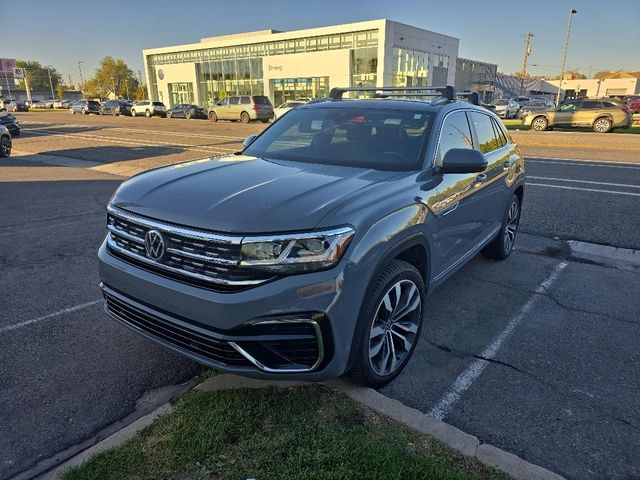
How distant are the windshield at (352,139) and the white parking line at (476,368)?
1498mm

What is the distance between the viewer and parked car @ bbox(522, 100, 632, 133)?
23734 millimetres

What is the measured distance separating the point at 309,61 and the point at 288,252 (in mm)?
45762

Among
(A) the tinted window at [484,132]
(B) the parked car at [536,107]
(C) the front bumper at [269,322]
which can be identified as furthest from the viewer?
(B) the parked car at [536,107]

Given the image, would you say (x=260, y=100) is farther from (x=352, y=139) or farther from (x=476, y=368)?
(x=476, y=368)

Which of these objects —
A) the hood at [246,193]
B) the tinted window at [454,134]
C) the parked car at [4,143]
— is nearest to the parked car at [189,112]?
the parked car at [4,143]

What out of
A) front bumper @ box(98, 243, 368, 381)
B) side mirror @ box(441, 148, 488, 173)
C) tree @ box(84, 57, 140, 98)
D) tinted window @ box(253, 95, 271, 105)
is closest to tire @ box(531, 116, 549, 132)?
tinted window @ box(253, 95, 271, 105)

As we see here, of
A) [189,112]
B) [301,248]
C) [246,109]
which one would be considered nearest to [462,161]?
[301,248]

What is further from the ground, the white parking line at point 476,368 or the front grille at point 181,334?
the front grille at point 181,334

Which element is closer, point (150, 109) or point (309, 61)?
point (150, 109)

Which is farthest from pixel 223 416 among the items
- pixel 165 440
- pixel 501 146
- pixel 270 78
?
pixel 270 78

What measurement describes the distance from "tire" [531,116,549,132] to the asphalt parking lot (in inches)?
821

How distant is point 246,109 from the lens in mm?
34094

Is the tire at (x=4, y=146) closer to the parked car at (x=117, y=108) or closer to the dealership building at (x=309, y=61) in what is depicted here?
the dealership building at (x=309, y=61)

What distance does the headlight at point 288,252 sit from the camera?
7.92 ft
